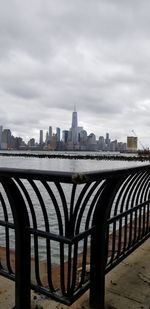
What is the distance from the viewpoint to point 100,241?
3117 millimetres

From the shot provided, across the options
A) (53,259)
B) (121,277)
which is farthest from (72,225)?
(53,259)

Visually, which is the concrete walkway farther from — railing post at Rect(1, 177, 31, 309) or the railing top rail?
the railing top rail

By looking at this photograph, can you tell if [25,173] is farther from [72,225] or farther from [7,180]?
[72,225]

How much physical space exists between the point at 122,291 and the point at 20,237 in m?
1.47

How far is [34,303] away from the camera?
3332 mm

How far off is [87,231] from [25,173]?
804 mm

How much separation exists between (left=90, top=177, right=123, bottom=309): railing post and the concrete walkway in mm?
185

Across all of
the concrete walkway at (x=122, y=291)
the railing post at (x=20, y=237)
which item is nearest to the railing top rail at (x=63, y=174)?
the railing post at (x=20, y=237)

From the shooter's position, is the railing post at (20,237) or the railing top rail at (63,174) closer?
the railing top rail at (63,174)

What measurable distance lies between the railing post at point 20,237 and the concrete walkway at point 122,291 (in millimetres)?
373

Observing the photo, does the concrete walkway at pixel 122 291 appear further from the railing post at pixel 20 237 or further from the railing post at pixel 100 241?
the railing post at pixel 20 237

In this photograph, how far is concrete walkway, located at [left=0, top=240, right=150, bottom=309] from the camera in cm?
331

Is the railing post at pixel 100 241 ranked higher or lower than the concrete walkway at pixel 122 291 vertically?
higher

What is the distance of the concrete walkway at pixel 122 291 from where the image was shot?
10.9 ft
